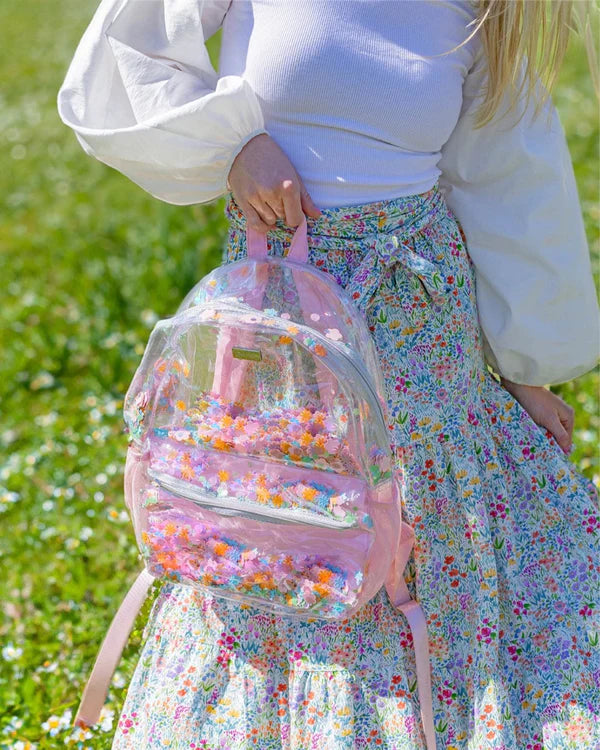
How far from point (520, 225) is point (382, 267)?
365 millimetres

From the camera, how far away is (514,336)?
6.72 feet

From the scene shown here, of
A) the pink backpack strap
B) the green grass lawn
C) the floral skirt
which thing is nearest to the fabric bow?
the floral skirt

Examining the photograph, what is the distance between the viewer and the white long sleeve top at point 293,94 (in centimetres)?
170

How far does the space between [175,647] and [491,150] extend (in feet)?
3.93

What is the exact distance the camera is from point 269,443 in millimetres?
1734

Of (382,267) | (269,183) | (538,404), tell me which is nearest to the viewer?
(269,183)

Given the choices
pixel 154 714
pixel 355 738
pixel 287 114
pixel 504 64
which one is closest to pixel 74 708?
pixel 154 714

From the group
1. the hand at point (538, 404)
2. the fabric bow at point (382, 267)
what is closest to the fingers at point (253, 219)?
the fabric bow at point (382, 267)

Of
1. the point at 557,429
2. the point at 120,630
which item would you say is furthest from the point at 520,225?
the point at 120,630

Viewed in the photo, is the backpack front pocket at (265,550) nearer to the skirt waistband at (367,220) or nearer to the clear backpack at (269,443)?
the clear backpack at (269,443)

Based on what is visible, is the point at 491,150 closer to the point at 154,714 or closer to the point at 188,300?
the point at 188,300

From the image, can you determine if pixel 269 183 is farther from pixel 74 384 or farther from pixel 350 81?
pixel 74 384

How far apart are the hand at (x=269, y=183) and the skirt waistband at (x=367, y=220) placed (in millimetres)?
48

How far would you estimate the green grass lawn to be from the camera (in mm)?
2643
